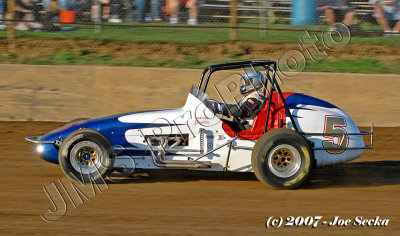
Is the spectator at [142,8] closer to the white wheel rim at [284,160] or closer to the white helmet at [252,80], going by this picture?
the white helmet at [252,80]

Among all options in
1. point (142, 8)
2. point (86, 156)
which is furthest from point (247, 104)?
point (142, 8)

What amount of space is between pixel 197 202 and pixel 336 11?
6.59 m

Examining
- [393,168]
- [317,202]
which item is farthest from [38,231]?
[393,168]

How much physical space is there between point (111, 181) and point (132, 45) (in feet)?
18.6

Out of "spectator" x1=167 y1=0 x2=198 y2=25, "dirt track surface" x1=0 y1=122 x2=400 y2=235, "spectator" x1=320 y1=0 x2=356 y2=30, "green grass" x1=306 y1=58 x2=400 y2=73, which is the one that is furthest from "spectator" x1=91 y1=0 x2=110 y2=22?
"dirt track surface" x1=0 y1=122 x2=400 y2=235

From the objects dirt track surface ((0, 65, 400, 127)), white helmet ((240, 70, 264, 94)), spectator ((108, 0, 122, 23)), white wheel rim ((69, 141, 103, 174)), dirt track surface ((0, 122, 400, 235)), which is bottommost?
dirt track surface ((0, 122, 400, 235))

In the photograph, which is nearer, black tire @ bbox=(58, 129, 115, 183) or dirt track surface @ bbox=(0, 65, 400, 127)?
black tire @ bbox=(58, 129, 115, 183)

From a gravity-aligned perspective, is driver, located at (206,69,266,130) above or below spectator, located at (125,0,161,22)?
below

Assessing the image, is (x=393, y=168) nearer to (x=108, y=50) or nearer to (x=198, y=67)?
(x=198, y=67)

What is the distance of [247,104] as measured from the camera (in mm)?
6273

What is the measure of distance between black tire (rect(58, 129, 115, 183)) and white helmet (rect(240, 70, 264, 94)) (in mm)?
1661

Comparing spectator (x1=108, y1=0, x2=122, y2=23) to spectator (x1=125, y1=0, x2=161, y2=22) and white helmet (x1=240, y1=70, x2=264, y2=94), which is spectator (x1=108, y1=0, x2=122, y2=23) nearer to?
spectator (x1=125, y1=0, x2=161, y2=22)

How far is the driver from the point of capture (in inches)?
246

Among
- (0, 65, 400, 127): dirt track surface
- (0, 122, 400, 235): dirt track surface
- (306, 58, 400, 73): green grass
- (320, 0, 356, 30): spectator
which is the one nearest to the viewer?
(0, 122, 400, 235): dirt track surface
